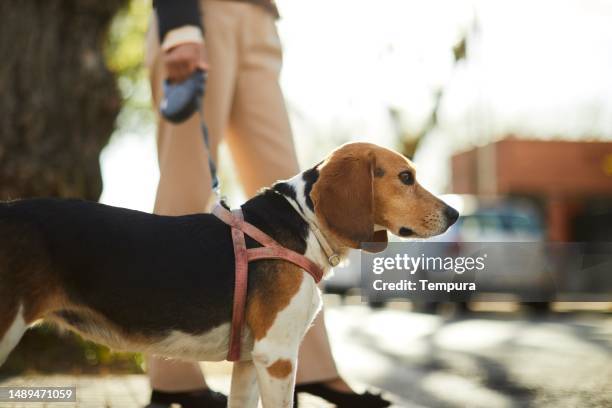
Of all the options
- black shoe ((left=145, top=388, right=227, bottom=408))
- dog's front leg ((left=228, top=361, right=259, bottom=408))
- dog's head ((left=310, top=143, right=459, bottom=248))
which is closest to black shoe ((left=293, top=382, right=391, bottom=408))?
black shoe ((left=145, top=388, right=227, bottom=408))

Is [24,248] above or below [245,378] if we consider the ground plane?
above

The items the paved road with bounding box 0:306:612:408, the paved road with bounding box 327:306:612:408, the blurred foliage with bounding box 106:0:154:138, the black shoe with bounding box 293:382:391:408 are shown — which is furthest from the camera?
the blurred foliage with bounding box 106:0:154:138

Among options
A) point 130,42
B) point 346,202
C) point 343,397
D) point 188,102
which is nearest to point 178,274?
point 346,202

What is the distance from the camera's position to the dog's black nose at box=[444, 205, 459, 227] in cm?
380

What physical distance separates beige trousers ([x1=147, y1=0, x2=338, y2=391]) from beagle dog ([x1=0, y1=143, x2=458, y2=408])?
33.9 inches

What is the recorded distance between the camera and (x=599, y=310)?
16.6 m

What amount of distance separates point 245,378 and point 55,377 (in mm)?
3296

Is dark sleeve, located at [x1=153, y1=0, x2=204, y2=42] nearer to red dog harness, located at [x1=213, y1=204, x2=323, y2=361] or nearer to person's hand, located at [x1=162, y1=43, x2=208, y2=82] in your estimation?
person's hand, located at [x1=162, y1=43, x2=208, y2=82]

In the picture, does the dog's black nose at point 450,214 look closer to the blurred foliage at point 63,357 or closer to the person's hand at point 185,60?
the person's hand at point 185,60

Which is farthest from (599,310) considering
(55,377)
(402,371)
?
(55,377)

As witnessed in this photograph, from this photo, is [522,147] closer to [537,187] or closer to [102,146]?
[537,187]

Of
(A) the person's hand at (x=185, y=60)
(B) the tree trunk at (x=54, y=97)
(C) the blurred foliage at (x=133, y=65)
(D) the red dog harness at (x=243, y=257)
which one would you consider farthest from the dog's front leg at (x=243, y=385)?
(C) the blurred foliage at (x=133, y=65)

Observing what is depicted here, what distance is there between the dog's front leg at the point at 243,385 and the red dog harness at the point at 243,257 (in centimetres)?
20

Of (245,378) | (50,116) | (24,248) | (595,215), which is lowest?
(595,215)
